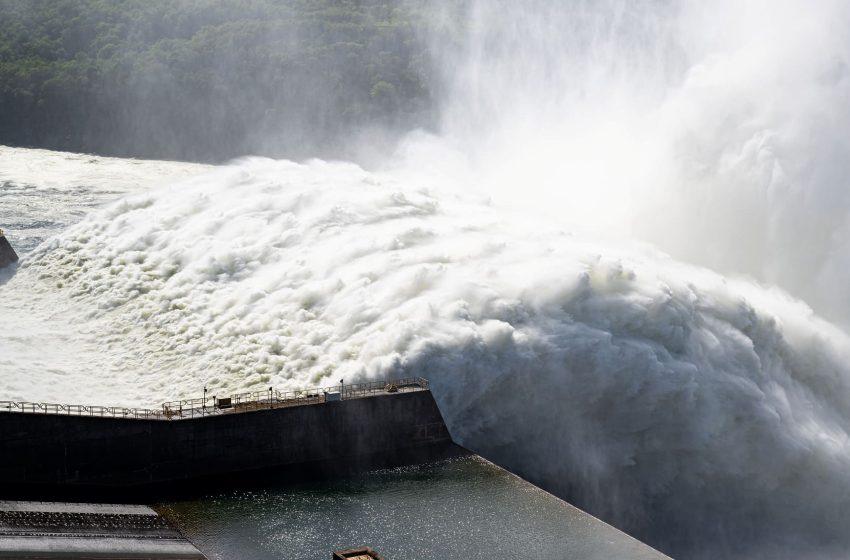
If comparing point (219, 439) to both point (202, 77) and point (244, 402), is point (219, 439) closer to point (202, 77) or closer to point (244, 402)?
point (244, 402)

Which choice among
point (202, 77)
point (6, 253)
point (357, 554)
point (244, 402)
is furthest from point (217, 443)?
point (202, 77)

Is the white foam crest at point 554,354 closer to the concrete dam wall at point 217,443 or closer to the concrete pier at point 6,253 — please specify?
the concrete dam wall at point 217,443

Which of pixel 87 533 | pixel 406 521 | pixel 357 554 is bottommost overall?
pixel 357 554

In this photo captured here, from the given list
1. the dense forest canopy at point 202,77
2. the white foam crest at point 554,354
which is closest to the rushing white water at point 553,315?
the white foam crest at point 554,354

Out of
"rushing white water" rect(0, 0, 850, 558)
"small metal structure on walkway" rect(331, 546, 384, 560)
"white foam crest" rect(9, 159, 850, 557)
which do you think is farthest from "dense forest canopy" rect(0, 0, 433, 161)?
"small metal structure on walkway" rect(331, 546, 384, 560)

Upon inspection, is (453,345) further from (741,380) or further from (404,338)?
(741,380)

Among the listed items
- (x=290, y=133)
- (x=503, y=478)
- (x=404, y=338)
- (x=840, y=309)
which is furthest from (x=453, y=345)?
(x=290, y=133)

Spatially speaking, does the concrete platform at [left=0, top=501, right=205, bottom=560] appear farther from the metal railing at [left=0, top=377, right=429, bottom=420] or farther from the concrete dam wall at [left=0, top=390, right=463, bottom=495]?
the metal railing at [left=0, top=377, right=429, bottom=420]
